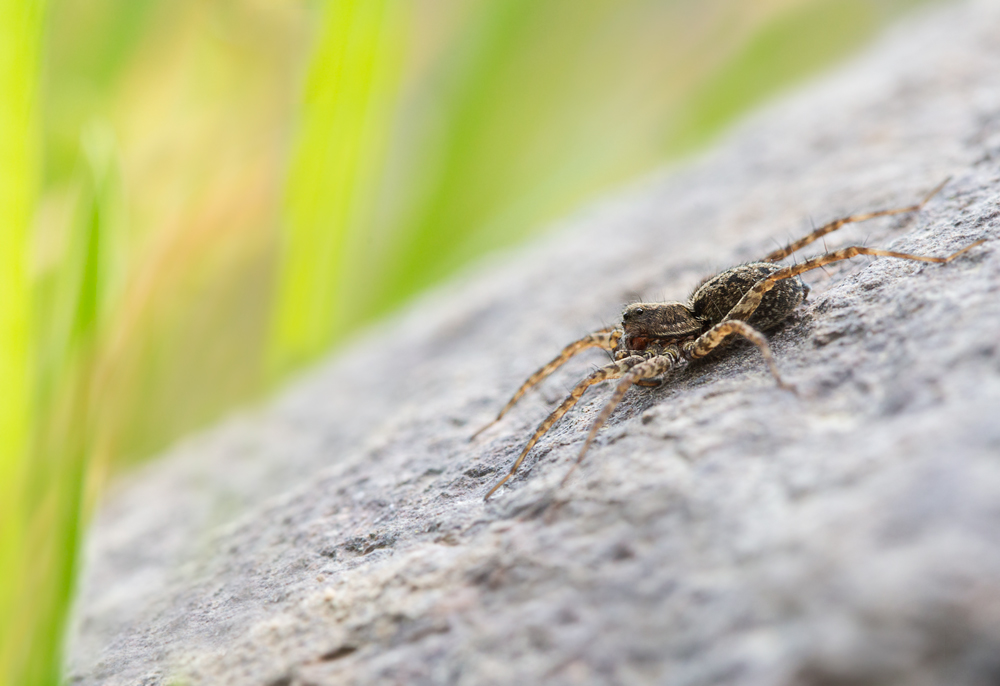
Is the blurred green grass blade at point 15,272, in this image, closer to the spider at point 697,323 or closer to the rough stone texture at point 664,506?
the rough stone texture at point 664,506

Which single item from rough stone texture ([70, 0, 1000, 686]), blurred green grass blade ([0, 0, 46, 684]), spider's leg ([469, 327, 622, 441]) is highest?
blurred green grass blade ([0, 0, 46, 684])

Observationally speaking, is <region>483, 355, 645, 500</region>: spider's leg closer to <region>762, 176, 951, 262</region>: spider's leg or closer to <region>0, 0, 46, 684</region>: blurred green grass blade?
<region>762, 176, 951, 262</region>: spider's leg

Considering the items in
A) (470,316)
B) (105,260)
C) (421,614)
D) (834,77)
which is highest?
(105,260)

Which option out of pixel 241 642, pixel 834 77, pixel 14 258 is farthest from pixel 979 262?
pixel 834 77

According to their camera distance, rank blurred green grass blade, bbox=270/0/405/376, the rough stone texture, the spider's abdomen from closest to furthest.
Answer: the rough stone texture, the spider's abdomen, blurred green grass blade, bbox=270/0/405/376

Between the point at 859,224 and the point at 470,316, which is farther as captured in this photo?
the point at 470,316

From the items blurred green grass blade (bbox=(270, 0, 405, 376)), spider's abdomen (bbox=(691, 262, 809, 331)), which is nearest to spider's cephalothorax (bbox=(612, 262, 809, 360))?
spider's abdomen (bbox=(691, 262, 809, 331))

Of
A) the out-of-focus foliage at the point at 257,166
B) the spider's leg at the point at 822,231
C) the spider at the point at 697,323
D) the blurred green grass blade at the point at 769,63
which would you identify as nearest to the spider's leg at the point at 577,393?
the spider at the point at 697,323

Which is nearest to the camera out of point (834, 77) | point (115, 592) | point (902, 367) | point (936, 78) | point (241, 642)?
point (902, 367)

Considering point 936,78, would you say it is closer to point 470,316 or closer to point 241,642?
point 470,316

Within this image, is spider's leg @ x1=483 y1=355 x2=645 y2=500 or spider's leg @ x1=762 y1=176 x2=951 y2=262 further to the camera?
spider's leg @ x1=762 y1=176 x2=951 y2=262
